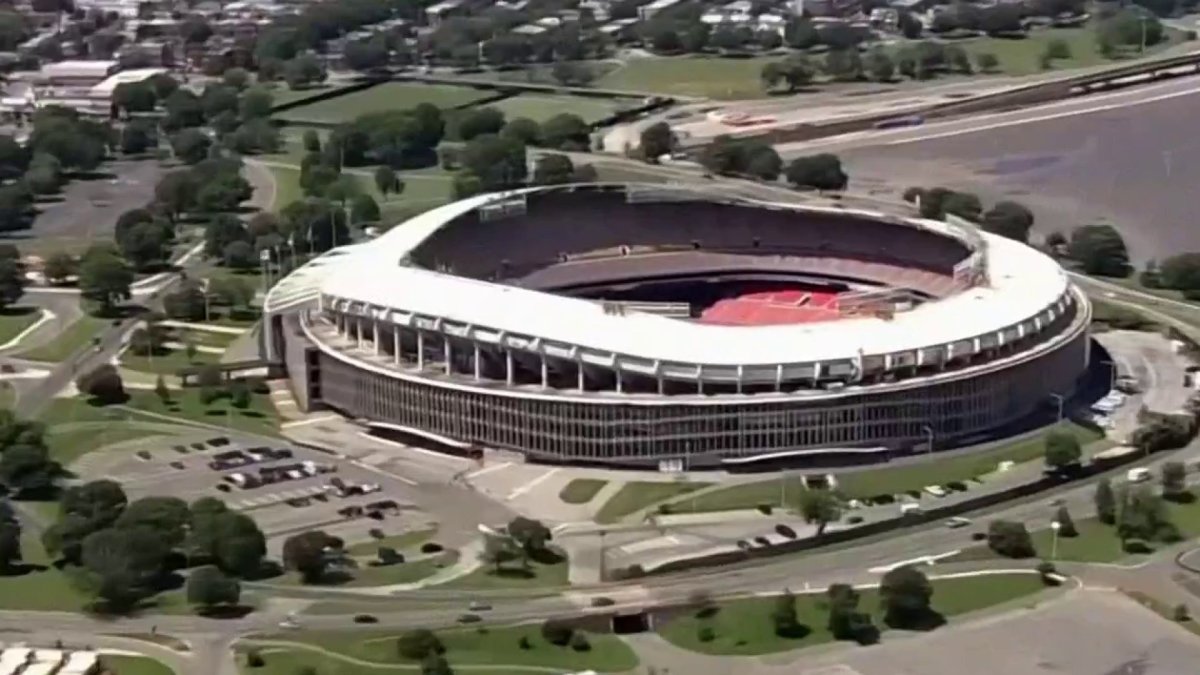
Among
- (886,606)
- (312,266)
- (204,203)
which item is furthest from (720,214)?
(886,606)

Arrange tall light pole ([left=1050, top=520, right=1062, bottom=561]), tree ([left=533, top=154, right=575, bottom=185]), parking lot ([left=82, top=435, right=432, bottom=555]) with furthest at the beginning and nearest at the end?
tree ([left=533, top=154, right=575, bottom=185]), parking lot ([left=82, top=435, right=432, bottom=555]), tall light pole ([left=1050, top=520, right=1062, bottom=561])

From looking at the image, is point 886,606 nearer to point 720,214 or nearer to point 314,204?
point 720,214

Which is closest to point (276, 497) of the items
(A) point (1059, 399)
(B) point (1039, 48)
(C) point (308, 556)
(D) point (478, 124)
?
(C) point (308, 556)

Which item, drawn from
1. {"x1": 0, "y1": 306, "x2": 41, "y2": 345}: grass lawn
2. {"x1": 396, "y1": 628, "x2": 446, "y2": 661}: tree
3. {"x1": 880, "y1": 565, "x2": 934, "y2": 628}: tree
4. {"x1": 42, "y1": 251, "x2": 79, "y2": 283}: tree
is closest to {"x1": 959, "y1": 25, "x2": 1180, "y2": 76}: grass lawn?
{"x1": 42, "y1": 251, "x2": 79, "y2": 283}: tree

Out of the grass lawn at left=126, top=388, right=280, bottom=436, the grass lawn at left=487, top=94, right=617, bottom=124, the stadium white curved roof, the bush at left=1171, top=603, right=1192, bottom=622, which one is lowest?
the grass lawn at left=487, top=94, right=617, bottom=124

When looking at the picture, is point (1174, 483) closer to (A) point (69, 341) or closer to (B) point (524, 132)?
(A) point (69, 341)

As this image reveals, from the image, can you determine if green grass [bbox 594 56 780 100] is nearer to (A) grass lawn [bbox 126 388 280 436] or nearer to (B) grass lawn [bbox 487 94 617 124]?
(B) grass lawn [bbox 487 94 617 124]
